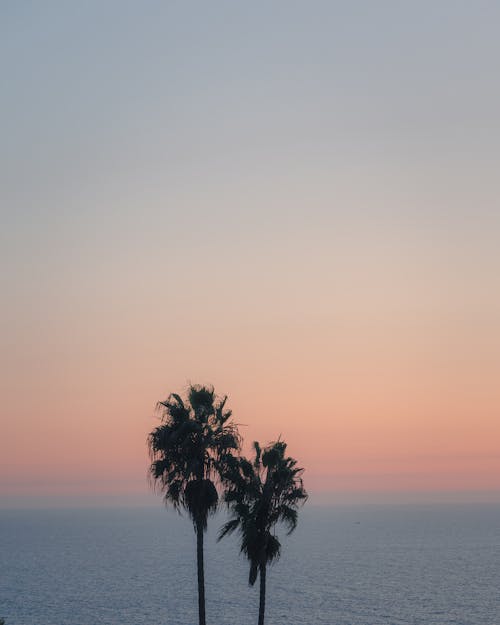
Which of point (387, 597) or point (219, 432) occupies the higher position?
point (219, 432)

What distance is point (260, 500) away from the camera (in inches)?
1891

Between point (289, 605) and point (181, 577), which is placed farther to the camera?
point (181, 577)

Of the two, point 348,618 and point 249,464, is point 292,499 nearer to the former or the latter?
point 249,464

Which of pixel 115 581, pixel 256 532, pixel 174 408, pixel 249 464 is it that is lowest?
pixel 115 581

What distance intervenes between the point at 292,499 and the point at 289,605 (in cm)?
9976

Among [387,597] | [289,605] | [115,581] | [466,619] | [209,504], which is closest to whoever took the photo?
[209,504]

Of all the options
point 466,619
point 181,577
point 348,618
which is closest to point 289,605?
point 348,618

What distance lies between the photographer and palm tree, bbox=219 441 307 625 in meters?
47.6

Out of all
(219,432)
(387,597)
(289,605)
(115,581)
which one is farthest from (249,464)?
(115,581)

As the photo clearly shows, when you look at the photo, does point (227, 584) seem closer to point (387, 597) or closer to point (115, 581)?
point (115, 581)

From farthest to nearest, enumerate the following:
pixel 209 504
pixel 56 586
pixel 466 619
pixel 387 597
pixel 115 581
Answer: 1. pixel 115 581
2. pixel 56 586
3. pixel 387 597
4. pixel 466 619
5. pixel 209 504

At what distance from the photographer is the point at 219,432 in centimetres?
4750

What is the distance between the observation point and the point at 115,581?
185750 millimetres

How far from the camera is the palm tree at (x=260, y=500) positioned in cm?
4756
